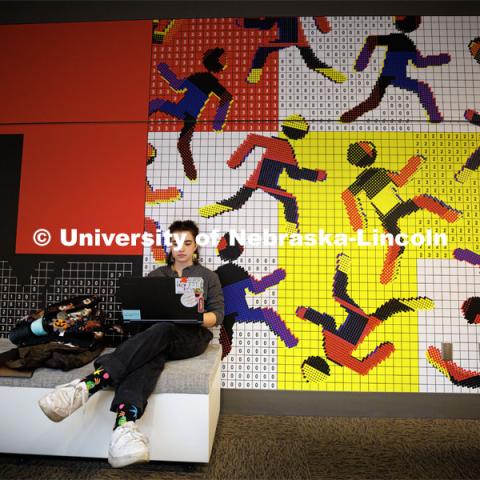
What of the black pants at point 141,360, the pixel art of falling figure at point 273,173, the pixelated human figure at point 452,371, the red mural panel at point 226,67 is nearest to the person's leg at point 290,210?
the pixel art of falling figure at point 273,173

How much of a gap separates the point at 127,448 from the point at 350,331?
60.4 inches

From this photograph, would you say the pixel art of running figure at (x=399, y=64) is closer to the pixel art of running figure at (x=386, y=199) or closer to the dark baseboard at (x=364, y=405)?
the pixel art of running figure at (x=386, y=199)

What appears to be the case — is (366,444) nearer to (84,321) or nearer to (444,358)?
(444,358)

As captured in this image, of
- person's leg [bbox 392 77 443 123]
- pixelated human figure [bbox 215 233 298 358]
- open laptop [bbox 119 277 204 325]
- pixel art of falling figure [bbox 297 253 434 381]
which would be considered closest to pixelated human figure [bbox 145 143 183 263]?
pixelated human figure [bbox 215 233 298 358]

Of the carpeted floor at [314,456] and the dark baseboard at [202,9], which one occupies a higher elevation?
the dark baseboard at [202,9]

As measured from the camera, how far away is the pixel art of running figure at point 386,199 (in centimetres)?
250

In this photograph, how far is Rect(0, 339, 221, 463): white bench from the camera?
1676 millimetres

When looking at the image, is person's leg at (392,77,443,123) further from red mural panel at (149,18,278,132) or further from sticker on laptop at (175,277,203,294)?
sticker on laptop at (175,277,203,294)

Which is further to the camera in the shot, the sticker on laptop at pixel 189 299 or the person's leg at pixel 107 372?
the sticker on laptop at pixel 189 299

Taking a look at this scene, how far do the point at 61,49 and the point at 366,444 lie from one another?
124 inches

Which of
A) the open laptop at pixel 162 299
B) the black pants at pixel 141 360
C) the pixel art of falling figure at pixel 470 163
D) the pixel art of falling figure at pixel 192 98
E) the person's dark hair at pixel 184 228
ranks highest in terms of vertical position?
the pixel art of falling figure at pixel 192 98

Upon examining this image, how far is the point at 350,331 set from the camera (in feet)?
8.00

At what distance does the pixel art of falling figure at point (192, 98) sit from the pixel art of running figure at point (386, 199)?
925mm

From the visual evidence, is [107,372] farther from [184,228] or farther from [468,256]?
[468,256]
